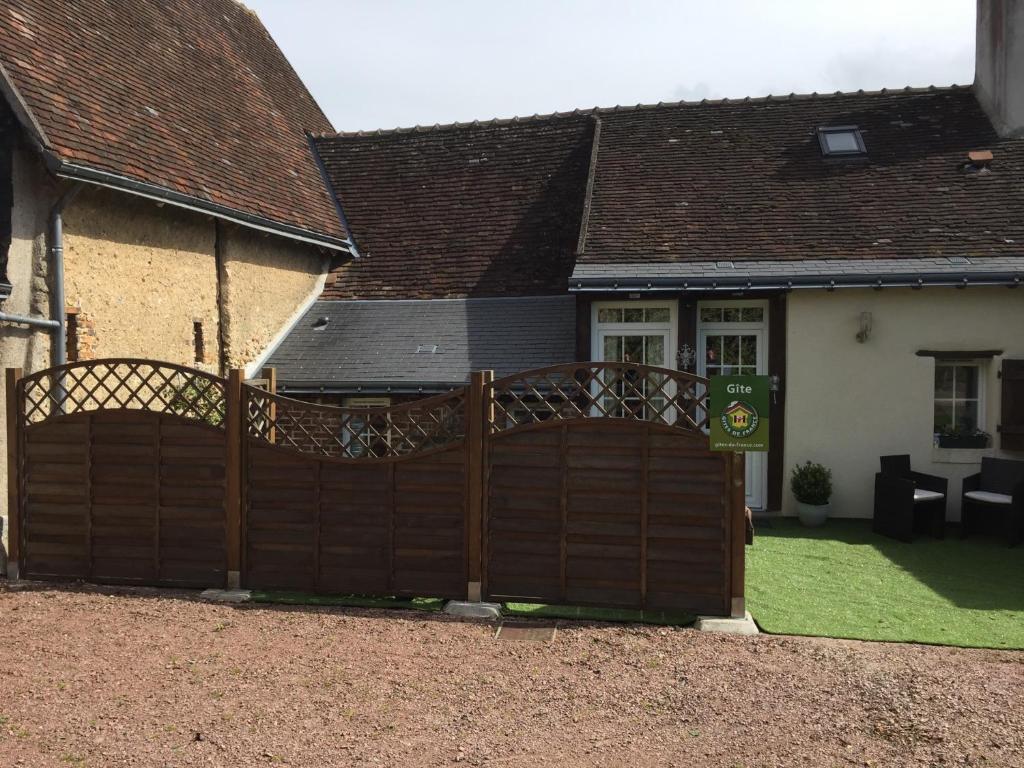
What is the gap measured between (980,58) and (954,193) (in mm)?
4023

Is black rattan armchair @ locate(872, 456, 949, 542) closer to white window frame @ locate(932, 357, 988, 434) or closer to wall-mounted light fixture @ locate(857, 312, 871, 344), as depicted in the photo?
white window frame @ locate(932, 357, 988, 434)

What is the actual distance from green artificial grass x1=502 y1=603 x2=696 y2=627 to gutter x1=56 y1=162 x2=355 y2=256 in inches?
261

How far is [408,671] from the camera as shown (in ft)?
18.4

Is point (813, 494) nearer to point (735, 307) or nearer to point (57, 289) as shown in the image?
point (735, 307)

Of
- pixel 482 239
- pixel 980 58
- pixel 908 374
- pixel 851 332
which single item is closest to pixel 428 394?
pixel 482 239

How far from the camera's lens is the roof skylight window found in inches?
510

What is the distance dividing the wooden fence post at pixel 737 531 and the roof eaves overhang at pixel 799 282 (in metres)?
4.50

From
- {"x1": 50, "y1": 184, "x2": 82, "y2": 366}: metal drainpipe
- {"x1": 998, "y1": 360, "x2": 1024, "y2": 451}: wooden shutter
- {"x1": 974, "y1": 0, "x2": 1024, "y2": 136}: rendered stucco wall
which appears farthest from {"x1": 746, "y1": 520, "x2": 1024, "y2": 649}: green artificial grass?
{"x1": 50, "y1": 184, "x2": 82, "y2": 366}: metal drainpipe

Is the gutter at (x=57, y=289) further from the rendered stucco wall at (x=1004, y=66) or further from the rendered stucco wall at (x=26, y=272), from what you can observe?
the rendered stucco wall at (x=1004, y=66)

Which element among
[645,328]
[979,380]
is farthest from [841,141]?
[645,328]

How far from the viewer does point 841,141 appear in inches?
522

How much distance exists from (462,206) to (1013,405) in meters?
9.83

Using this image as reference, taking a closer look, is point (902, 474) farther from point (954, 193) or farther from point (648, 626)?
point (648, 626)

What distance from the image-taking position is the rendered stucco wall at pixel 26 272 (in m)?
8.32
